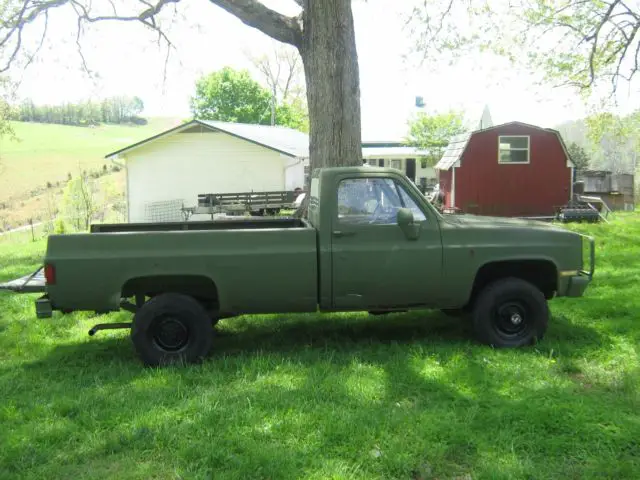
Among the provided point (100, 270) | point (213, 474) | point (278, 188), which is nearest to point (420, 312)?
point (100, 270)

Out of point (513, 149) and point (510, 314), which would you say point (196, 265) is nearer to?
point (510, 314)

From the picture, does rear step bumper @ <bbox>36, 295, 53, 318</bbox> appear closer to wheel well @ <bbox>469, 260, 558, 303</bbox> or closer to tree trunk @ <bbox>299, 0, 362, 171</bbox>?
wheel well @ <bbox>469, 260, 558, 303</bbox>

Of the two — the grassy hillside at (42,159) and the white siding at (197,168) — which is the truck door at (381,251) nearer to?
the white siding at (197,168)

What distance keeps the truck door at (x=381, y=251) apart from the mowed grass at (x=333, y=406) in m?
0.56

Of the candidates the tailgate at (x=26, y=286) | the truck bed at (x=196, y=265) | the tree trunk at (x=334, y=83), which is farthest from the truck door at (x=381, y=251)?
the tree trunk at (x=334, y=83)

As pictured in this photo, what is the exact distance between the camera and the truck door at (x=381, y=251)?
5.77m

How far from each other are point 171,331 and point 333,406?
1964mm

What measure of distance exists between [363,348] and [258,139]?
866 inches

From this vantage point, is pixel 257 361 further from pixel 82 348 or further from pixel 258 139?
pixel 258 139

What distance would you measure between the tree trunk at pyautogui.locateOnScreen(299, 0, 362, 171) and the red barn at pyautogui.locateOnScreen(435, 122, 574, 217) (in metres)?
16.1

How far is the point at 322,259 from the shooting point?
5.71 meters

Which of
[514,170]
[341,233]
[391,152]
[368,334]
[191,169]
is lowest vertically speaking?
[368,334]

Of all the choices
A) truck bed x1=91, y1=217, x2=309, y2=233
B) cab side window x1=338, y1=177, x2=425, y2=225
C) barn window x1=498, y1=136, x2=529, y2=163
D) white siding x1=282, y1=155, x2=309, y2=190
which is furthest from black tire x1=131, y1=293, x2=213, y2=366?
white siding x1=282, y1=155, x2=309, y2=190

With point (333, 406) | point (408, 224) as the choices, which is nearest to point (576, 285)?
point (408, 224)
